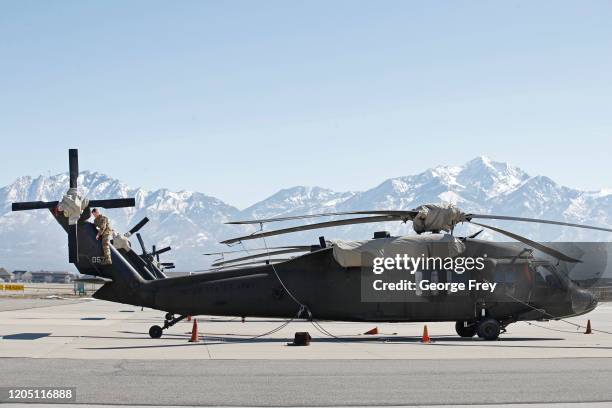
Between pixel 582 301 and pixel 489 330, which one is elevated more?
pixel 582 301

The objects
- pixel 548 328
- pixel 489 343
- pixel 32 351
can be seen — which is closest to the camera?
pixel 32 351

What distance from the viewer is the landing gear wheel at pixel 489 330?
2494cm

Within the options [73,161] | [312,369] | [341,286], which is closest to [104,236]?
[73,161]

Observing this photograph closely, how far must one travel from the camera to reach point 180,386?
14188 millimetres

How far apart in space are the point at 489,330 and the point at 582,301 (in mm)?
3408

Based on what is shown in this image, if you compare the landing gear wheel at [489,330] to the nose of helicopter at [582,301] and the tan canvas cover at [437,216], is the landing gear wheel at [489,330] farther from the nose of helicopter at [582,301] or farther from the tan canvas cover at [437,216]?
the tan canvas cover at [437,216]

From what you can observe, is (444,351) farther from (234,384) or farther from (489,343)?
(234,384)

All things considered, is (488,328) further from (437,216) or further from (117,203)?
(117,203)

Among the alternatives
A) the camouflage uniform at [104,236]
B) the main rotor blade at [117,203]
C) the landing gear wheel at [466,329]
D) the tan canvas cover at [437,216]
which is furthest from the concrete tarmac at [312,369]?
the main rotor blade at [117,203]

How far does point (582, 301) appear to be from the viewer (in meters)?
26.0

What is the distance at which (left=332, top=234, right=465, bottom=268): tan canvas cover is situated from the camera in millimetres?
24312

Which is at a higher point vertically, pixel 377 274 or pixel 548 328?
pixel 377 274

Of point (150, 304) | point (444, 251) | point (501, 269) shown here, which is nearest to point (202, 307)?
point (150, 304)

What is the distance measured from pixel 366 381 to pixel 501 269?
11.5 m
